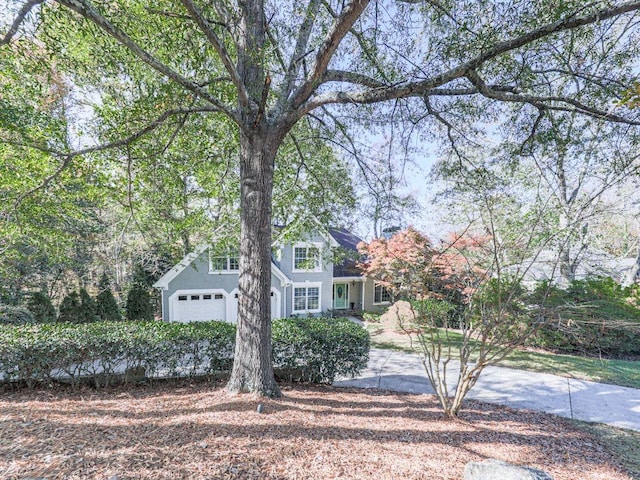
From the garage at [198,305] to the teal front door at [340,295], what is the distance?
20.2ft

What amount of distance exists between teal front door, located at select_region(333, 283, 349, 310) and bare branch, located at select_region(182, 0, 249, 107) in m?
13.2

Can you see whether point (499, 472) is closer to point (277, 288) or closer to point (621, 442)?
point (621, 442)

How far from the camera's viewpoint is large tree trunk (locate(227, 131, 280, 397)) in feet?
13.3

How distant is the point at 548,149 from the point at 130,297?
13711 mm

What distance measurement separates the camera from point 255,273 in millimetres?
4066

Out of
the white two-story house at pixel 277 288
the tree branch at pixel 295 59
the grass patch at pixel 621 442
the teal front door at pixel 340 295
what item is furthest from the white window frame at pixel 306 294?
the grass patch at pixel 621 442

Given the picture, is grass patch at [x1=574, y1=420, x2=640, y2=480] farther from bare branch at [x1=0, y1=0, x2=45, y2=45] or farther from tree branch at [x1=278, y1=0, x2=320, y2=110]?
bare branch at [x1=0, y1=0, x2=45, y2=45]

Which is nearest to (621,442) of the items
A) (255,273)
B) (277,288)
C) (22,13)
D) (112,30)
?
(255,273)

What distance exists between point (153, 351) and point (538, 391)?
7176 mm

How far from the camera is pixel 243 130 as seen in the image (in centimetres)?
407

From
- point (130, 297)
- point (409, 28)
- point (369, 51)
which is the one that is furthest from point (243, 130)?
point (130, 297)

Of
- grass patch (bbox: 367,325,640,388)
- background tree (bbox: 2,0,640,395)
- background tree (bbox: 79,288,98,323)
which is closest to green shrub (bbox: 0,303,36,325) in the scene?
background tree (bbox: 79,288,98,323)

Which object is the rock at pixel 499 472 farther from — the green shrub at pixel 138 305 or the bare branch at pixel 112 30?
the green shrub at pixel 138 305

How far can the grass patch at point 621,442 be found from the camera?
133 inches
